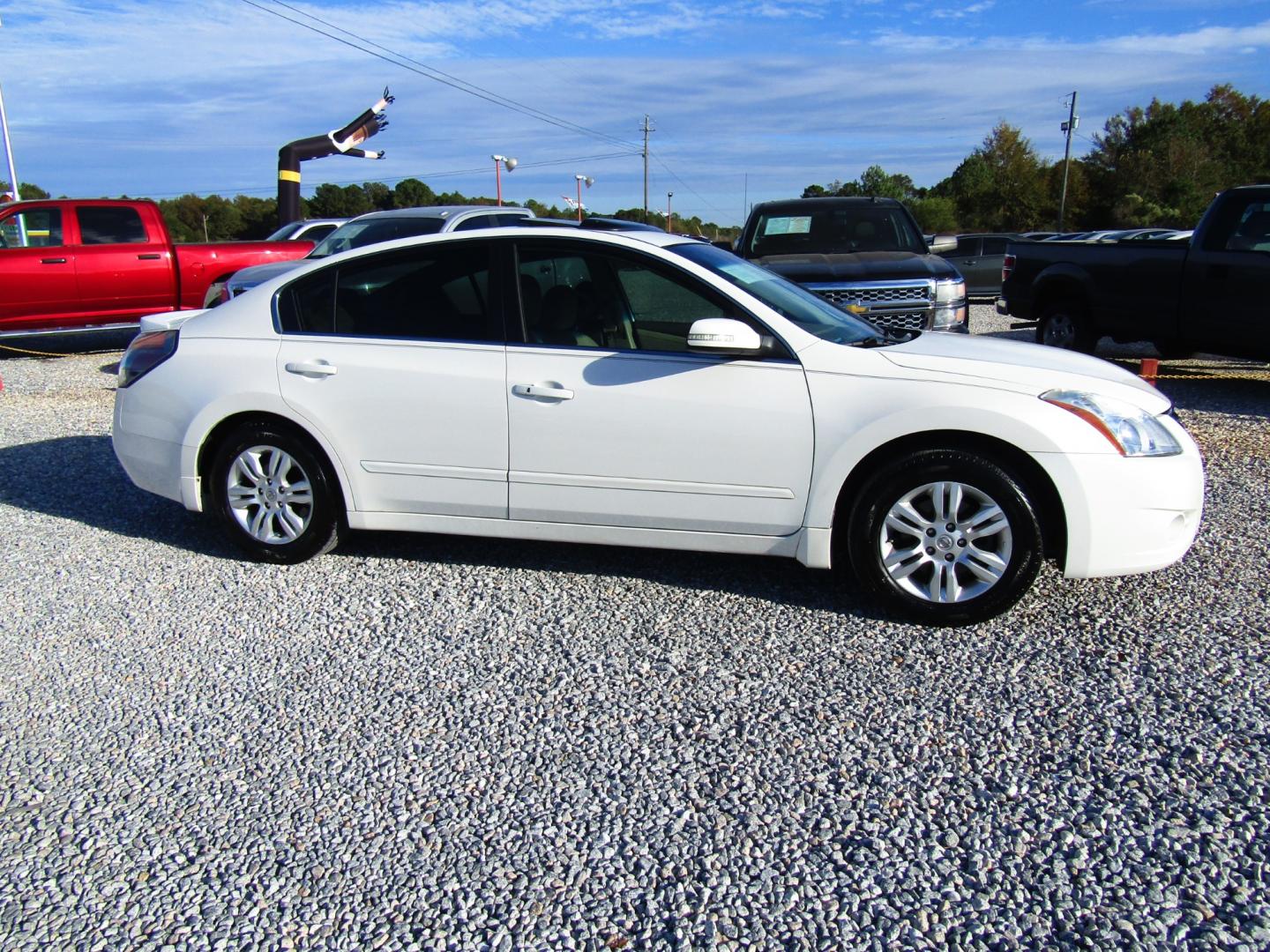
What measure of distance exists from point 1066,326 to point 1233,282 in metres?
2.04

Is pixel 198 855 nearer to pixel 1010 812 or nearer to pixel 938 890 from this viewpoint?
pixel 938 890

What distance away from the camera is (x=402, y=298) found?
16.3 feet

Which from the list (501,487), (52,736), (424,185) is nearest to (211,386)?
(501,487)

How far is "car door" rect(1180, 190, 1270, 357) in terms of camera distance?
911cm

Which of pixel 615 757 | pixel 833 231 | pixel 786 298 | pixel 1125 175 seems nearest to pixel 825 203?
pixel 833 231

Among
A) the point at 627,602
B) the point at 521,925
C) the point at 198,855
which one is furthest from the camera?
the point at 627,602

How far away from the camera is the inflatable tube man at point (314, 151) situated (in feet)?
104

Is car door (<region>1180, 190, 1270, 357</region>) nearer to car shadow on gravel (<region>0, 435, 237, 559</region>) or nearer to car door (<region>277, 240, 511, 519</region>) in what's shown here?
car door (<region>277, 240, 511, 519</region>)

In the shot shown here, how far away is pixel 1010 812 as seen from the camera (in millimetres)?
3021

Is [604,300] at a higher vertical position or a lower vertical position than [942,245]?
lower

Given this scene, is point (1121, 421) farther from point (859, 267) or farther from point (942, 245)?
point (942, 245)

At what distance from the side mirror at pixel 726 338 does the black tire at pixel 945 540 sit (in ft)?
2.42

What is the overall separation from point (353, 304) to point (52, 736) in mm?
2353

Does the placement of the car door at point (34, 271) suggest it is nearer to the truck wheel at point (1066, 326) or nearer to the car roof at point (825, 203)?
the car roof at point (825, 203)
